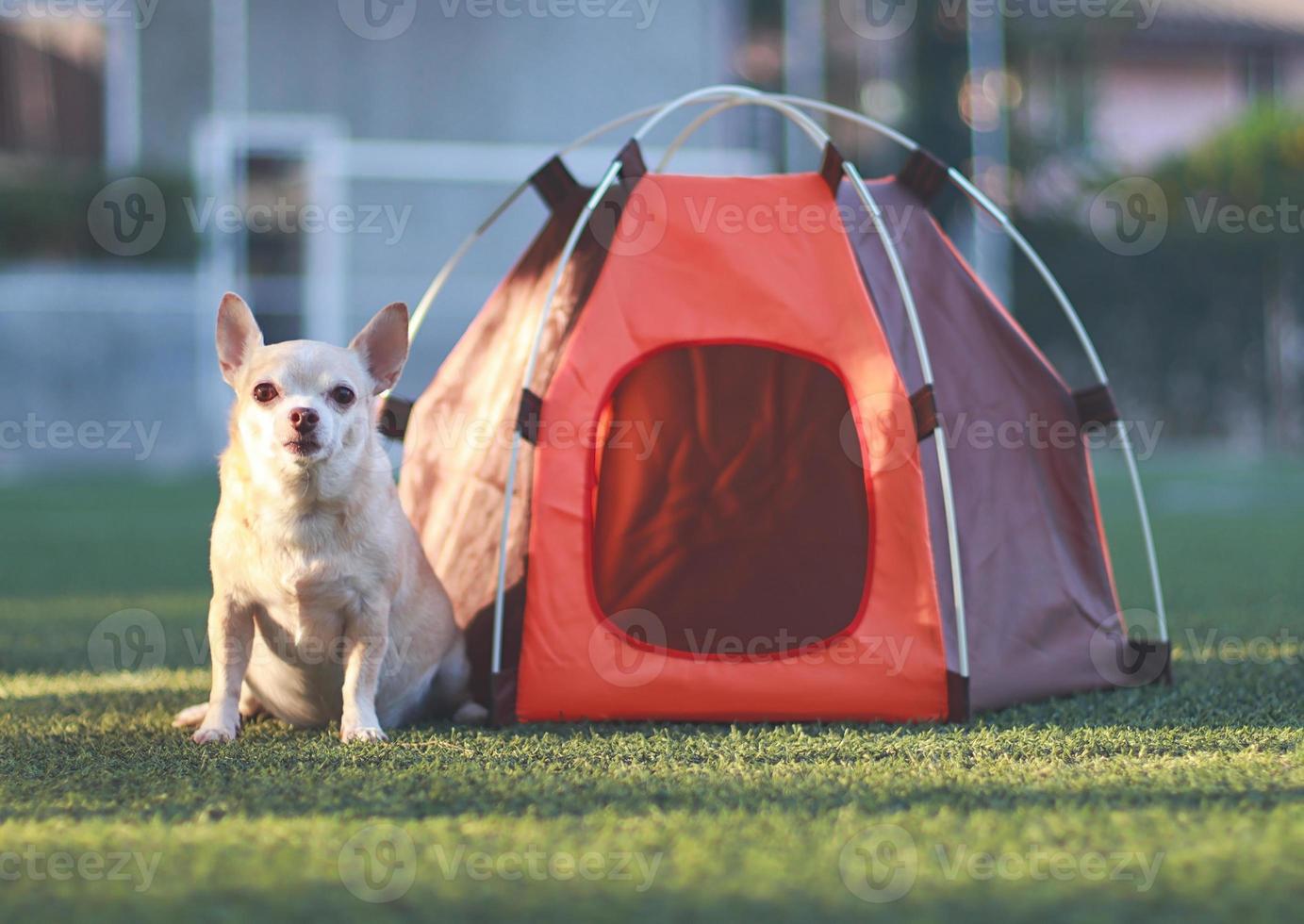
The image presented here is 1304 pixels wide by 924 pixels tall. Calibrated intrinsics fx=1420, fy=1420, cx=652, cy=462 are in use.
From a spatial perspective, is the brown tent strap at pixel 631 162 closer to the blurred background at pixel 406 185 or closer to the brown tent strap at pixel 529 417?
the brown tent strap at pixel 529 417

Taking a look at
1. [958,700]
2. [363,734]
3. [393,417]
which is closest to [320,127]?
[393,417]

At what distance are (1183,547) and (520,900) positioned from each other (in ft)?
19.2

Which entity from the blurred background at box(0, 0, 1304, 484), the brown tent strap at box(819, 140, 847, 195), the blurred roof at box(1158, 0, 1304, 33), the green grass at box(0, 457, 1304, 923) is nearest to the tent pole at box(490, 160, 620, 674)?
the green grass at box(0, 457, 1304, 923)

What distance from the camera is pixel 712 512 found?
3.47m

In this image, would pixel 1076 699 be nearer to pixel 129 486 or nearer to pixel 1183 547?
pixel 1183 547

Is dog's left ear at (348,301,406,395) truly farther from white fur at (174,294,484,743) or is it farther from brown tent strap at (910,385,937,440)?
brown tent strap at (910,385,937,440)

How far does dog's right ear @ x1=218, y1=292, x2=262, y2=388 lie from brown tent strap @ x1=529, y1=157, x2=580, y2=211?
846 mm

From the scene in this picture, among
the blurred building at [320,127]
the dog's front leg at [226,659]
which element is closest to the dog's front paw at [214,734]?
the dog's front leg at [226,659]

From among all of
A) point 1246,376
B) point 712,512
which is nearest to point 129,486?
point 712,512

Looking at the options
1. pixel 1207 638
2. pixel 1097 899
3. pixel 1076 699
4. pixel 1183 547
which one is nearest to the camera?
pixel 1097 899

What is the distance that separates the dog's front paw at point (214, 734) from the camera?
9.13ft

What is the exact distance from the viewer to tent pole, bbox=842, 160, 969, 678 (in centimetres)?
302

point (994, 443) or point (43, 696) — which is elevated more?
point (994, 443)

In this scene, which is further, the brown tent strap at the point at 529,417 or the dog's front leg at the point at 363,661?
the brown tent strap at the point at 529,417
